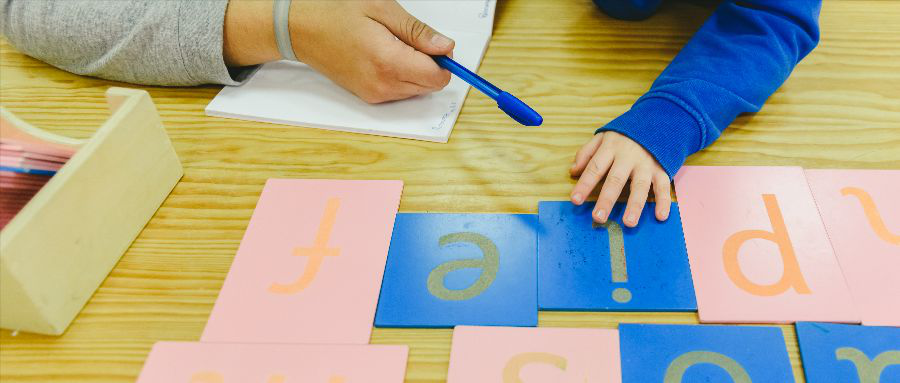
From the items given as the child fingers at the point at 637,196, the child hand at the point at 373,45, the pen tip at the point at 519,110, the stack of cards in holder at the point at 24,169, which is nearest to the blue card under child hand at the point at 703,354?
the child fingers at the point at 637,196

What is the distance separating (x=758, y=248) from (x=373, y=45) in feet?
1.29

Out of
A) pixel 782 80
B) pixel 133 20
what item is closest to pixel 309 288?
pixel 133 20

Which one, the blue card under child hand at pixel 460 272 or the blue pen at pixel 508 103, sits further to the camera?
the blue pen at pixel 508 103

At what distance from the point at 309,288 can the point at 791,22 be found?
1.84ft

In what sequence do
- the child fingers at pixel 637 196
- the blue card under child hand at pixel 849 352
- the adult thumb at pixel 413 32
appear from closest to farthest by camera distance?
the blue card under child hand at pixel 849 352 < the child fingers at pixel 637 196 < the adult thumb at pixel 413 32

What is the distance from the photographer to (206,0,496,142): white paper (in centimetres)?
68

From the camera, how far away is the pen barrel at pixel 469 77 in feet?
2.14

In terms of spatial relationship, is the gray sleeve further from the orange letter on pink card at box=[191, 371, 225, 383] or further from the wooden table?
the orange letter on pink card at box=[191, 371, 225, 383]

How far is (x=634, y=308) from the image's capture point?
1.68ft

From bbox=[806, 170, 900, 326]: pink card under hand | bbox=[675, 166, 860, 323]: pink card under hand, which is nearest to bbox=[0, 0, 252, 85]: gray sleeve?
bbox=[675, 166, 860, 323]: pink card under hand

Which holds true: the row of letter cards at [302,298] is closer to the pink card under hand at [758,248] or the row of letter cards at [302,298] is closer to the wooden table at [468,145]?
the wooden table at [468,145]

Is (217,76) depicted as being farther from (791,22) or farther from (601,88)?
(791,22)

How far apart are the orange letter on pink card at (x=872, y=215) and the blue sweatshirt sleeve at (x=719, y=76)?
124 millimetres

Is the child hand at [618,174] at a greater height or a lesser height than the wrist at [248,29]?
lesser
